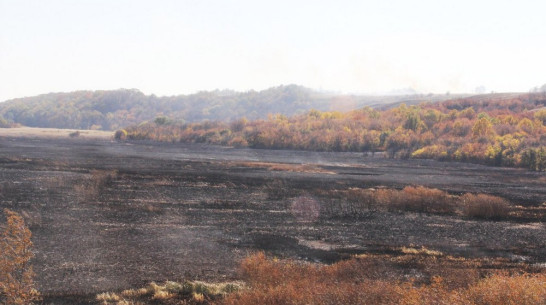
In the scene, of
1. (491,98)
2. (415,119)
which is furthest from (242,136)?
(491,98)

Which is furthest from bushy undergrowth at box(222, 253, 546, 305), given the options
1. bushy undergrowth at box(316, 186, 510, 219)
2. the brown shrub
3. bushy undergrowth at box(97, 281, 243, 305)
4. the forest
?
the forest

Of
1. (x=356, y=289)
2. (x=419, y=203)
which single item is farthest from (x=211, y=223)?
(x=419, y=203)

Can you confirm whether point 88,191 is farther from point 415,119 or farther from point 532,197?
point 415,119

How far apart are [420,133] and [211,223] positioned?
93518 millimetres

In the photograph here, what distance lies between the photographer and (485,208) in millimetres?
40938

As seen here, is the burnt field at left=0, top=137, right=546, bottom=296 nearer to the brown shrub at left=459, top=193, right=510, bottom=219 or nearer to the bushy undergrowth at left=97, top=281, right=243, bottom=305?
the bushy undergrowth at left=97, top=281, right=243, bottom=305

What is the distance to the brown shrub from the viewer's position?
40469mm

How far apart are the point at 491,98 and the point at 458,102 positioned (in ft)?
41.3

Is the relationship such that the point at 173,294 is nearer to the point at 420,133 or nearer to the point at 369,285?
the point at 369,285

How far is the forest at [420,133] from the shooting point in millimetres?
90625

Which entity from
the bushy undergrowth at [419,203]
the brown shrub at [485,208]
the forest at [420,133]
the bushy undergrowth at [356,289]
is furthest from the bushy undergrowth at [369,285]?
the forest at [420,133]

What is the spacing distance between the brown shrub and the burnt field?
5.27ft

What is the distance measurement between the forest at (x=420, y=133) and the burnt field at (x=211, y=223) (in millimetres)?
29306

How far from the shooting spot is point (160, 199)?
142ft
